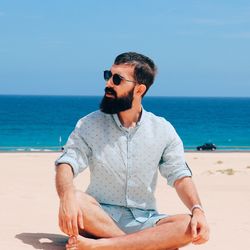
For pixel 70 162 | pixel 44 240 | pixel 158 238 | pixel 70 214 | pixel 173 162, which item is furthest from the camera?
pixel 44 240

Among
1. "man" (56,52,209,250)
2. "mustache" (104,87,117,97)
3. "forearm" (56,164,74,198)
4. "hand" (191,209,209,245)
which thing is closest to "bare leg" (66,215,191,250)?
"man" (56,52,209,250)

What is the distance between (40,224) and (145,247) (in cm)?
286

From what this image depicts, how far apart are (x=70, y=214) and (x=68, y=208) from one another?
45mm

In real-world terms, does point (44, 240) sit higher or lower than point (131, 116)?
lower

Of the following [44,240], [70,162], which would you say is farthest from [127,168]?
[44,240]

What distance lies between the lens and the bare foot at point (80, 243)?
5.57 m

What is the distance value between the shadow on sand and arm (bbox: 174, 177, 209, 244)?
118 centimetres

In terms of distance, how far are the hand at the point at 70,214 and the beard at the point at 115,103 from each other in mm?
777

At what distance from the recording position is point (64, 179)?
553 cm

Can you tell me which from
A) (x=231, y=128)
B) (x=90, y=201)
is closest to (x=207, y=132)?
(x=231, y=128)

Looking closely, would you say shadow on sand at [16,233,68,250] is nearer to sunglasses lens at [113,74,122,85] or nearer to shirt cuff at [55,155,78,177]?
shirt cuff at [55,155,78,177]

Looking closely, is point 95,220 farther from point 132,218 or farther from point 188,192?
point 188,192

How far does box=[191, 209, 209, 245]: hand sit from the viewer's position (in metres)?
5.56

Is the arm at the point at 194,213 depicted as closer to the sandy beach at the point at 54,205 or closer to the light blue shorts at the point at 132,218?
the light blue shorts at the point at 132,218
